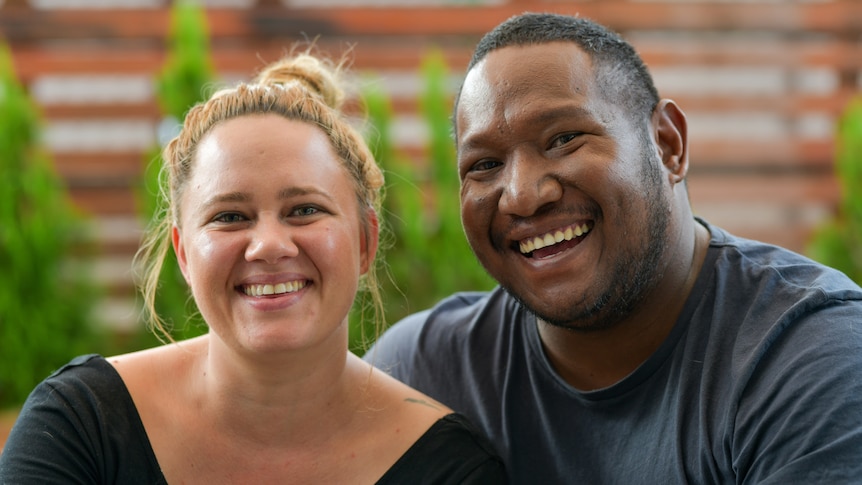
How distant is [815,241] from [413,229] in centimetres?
229

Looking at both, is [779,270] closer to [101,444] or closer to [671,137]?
[671,137]

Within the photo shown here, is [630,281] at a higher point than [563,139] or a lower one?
lower

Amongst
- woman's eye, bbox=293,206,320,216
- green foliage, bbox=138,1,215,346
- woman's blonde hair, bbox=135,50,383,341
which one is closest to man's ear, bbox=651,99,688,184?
woman's blonde hair, bbox=135,50,383,341

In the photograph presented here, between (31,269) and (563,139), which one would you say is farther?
(31,269)

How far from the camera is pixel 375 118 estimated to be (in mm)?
4555

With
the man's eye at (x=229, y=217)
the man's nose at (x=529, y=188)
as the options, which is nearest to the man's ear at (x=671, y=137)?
the man's nose at (x=529, y=188)

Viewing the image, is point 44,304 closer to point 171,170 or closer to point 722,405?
point 171,170

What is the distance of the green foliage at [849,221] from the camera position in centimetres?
506

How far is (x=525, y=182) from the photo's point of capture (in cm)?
186

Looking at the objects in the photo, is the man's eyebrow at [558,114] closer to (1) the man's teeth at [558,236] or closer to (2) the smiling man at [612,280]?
(2) the smiling man at [612,280]

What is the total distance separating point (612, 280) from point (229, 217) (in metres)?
0.75

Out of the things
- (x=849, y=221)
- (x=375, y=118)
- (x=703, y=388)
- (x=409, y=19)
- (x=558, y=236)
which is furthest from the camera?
(x=409, y=19)

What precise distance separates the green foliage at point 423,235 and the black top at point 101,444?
2.43 m

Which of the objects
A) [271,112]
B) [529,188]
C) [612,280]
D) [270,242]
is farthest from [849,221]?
[270,242]
